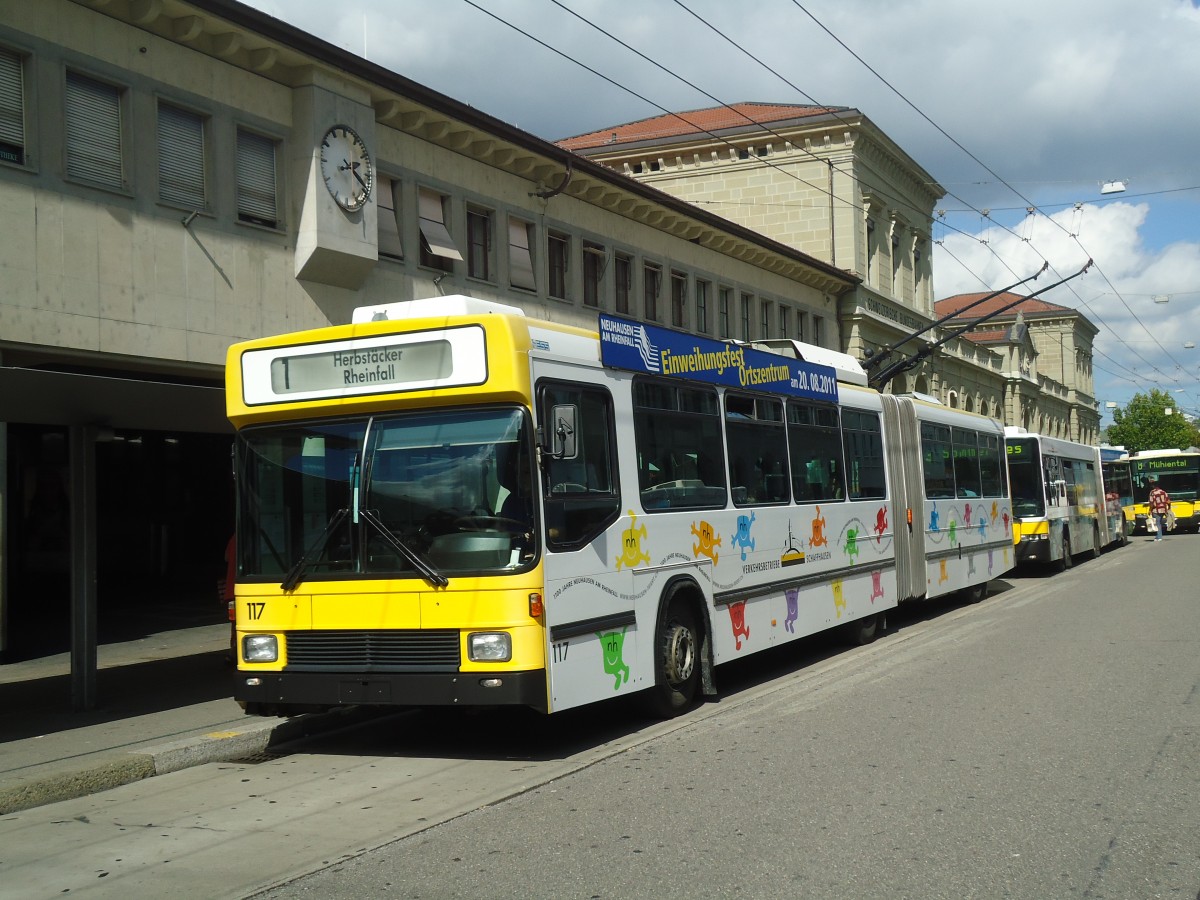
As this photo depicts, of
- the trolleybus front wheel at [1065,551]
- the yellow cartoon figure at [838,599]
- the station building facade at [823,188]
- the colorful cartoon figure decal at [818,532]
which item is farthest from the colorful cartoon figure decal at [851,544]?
the station building facade at [823,188]

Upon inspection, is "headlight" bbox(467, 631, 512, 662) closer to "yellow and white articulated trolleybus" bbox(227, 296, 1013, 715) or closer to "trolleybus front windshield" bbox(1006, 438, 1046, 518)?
"yellow and white articulated trolleybus" bbox(227, 296, 1013, 715)

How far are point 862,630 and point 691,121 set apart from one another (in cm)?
3532

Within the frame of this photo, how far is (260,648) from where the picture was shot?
8750 mm

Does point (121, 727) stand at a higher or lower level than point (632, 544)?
lower

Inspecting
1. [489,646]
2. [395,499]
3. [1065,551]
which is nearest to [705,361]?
[395,499]

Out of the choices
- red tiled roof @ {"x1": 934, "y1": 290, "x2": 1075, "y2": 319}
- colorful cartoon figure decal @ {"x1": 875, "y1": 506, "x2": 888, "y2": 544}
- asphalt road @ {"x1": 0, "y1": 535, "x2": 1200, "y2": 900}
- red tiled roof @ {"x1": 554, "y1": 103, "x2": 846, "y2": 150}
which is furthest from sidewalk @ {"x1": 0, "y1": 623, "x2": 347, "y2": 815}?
red tiled roof @ {"x1": 934, "y1": 290, "x2": 1075, "y2": 319}

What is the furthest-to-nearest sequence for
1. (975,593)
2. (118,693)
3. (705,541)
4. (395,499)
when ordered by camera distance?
1. (975,593)
2. (118,693)
3. (705,541)
4. (395,499)

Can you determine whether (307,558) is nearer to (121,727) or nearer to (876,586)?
(121,727)

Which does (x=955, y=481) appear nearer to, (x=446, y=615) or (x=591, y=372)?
(x=591, y=372)

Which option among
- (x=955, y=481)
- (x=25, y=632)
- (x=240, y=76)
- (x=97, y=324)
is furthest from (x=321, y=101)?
(x=955, y=481)

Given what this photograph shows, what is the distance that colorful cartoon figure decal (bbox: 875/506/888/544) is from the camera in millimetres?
15094

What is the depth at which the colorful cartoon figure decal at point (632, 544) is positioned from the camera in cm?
924

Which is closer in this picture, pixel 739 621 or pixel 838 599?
pixel 739 621

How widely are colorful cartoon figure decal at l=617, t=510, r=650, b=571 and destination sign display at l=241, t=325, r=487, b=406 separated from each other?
1.80m
